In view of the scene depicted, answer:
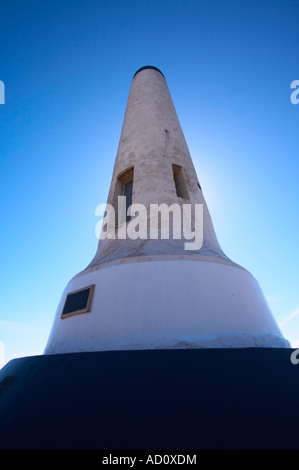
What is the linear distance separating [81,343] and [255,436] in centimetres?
232

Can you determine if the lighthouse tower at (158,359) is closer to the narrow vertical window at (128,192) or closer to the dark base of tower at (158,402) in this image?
the dark base of tower at (158,402)

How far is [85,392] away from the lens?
2199 millimetres

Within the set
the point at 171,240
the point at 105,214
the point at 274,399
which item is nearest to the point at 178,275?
the point at 171,240

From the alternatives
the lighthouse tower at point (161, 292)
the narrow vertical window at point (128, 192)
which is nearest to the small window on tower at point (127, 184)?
the narrow vertical window at point (128, 192)

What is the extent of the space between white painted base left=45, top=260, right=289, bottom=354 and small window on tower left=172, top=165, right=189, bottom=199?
2511mm

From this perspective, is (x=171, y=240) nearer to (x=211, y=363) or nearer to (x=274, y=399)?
(x=211, y=363)

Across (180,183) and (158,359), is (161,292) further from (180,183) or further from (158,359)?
(180,183)

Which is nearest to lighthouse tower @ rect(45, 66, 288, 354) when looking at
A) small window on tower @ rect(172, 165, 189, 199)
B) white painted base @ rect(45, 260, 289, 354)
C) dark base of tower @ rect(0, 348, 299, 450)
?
white painted base @ rect(45, 260, 289, 354)

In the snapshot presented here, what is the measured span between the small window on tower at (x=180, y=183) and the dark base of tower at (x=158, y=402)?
3.95 m

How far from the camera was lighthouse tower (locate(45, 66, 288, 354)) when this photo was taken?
2.96 meters

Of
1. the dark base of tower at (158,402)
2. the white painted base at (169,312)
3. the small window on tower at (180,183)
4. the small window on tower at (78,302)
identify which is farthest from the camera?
the small window on tower at (180,183)

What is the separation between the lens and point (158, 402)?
2.02 meters

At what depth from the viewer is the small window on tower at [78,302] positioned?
11.5 ft
